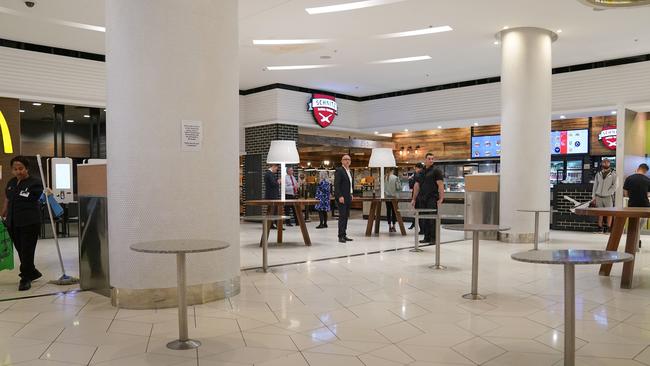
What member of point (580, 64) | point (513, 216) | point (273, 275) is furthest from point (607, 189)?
point (273, 275)

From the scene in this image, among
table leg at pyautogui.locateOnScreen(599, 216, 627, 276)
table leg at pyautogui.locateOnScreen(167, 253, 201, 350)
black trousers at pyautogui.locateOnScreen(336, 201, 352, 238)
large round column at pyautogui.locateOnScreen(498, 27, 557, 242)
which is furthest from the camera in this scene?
black trousers at pyautogui.locateOnScreen(336, 201, 352, 238)

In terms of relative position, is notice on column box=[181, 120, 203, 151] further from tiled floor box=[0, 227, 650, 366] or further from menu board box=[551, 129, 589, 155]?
menu board box=[551, 129, 589, 155]

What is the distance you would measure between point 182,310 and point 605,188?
8925mm

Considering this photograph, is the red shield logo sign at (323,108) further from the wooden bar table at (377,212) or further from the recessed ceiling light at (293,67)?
the wooden bar table at (377,212)

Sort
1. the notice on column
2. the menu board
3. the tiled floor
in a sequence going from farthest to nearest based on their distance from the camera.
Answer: the menu board < the notice on column < the tiled floor

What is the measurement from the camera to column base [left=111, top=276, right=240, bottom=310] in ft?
14.7

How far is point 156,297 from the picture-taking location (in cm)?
451

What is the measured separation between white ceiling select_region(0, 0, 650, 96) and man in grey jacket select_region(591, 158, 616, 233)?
2415 mm

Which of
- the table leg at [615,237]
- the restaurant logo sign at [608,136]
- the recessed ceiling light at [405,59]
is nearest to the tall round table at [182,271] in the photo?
the table leg at [615,237]

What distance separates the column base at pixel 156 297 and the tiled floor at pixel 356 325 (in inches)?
4.8

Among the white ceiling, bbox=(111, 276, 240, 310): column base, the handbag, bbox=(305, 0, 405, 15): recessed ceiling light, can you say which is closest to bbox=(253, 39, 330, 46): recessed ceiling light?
the white ceiling

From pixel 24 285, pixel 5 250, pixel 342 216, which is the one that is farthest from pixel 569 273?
pixel 342 216

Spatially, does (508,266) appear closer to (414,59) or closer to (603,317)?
(603,317)

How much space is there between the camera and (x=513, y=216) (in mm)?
8938
